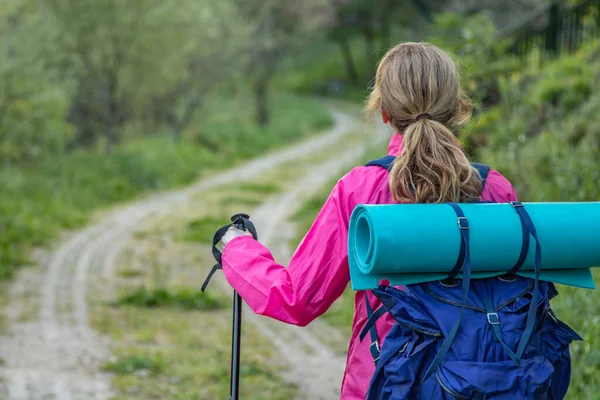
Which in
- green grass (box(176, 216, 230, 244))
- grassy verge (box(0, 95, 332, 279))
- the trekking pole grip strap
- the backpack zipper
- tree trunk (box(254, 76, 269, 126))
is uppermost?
tree trunk (box(254, 76, 269, 126))

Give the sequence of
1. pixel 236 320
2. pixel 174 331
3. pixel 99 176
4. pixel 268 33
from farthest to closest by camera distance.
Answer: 1. pixel 268 33
2. pixel 99 176
3. pixel 174 331
4. pixel 236 320

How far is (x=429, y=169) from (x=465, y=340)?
466 millimetres

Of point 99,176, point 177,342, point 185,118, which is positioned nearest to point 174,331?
point 177,342

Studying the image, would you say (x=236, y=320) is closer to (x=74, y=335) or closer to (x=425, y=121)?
(x=425, y=121)

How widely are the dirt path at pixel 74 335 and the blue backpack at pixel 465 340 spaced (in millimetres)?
3765

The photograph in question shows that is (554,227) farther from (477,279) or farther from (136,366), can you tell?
(136,366)

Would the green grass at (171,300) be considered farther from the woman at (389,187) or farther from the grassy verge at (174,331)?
the woman at (389,187)

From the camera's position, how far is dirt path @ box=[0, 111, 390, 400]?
19.3ft

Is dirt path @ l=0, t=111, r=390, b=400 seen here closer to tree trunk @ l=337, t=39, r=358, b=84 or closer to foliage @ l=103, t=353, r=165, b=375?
foliage @ l=103, t=353, r=165, b=375

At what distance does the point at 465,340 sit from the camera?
2.14 m

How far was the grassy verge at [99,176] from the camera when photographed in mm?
10859

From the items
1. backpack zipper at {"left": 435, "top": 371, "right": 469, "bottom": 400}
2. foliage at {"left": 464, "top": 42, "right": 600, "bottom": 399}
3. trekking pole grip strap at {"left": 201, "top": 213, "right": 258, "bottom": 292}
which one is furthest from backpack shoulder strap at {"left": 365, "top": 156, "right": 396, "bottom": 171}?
foliage at {"left": 464, "top": 42, "right": 600, "bottom": 399}

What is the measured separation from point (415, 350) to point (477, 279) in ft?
0.89

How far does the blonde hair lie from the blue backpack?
116 mm
